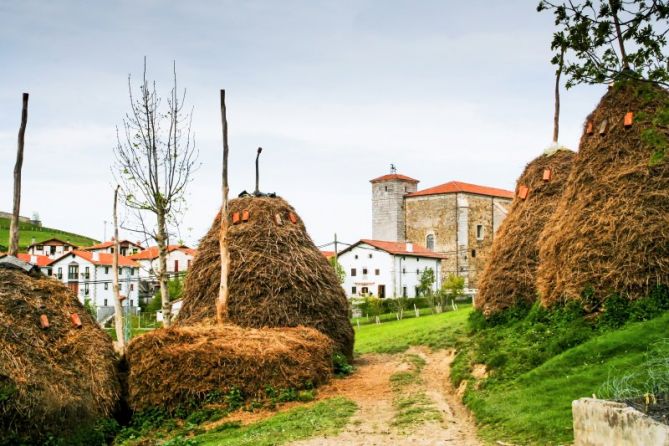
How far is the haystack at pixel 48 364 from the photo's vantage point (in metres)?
12.1

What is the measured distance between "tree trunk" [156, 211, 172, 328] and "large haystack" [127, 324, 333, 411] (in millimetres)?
4135

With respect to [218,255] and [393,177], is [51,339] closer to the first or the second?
[218,255]

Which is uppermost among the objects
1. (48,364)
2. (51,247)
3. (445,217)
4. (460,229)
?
(445,217)

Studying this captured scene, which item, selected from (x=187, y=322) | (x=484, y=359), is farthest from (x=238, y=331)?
(x=484, y=359)

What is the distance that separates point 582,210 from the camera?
1482 centimetres

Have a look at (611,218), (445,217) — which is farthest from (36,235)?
(611,218)

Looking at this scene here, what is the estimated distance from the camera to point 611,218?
555 inches

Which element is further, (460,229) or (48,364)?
(460,229)

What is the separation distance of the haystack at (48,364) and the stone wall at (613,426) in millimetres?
8689

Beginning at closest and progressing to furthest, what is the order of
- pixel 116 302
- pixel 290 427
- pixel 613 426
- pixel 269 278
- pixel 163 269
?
pixel 613 426 < pixel 290 427 < pixel 269 278 < pixel 163 269 < pixel 116 302

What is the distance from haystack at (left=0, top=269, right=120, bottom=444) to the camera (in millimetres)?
12125

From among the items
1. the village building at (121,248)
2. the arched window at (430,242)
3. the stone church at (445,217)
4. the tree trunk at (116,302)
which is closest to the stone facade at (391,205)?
the stone church at (445,217)

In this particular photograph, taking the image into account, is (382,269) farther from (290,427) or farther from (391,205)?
(290,427)

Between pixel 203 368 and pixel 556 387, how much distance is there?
6805 millimetres
